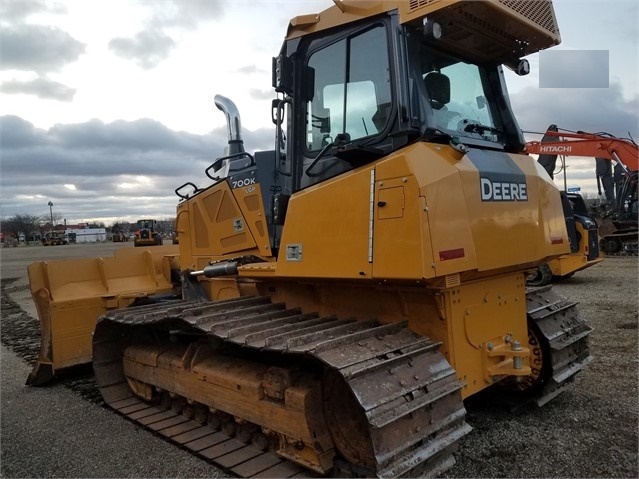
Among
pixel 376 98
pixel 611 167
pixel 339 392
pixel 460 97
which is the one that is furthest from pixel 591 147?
pixel 339 392

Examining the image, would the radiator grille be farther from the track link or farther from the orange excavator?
the orange excavator

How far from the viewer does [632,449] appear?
3729mm

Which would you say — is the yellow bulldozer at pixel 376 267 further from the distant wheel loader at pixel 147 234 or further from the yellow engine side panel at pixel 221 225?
the distant wheel loader at pixel 147 234

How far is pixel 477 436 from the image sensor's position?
4.06 meters

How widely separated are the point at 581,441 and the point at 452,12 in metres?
3.28

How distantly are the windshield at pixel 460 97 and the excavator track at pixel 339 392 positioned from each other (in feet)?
5.04

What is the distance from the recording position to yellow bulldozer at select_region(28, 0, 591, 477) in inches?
120

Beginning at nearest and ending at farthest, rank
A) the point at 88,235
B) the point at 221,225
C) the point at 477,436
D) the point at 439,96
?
the point at 439,96
the point at 477,436
the point at 221,225
the point at 88,235

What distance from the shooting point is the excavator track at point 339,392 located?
2773mm

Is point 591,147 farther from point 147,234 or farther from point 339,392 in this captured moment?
point 339,392

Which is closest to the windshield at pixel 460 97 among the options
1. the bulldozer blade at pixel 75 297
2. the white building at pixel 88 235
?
the bulldozer blade at pixel 75 297

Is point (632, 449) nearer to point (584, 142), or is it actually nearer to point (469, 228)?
point (469, 228)

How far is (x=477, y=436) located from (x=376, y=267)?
6.17 ft

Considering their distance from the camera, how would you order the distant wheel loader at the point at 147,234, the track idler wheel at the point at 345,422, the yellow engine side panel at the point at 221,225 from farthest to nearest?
the distant wheel loader at the point at 147,234, the yellow engine side panel at the point at 221,225, the track idler wheel at the point at 345,422
